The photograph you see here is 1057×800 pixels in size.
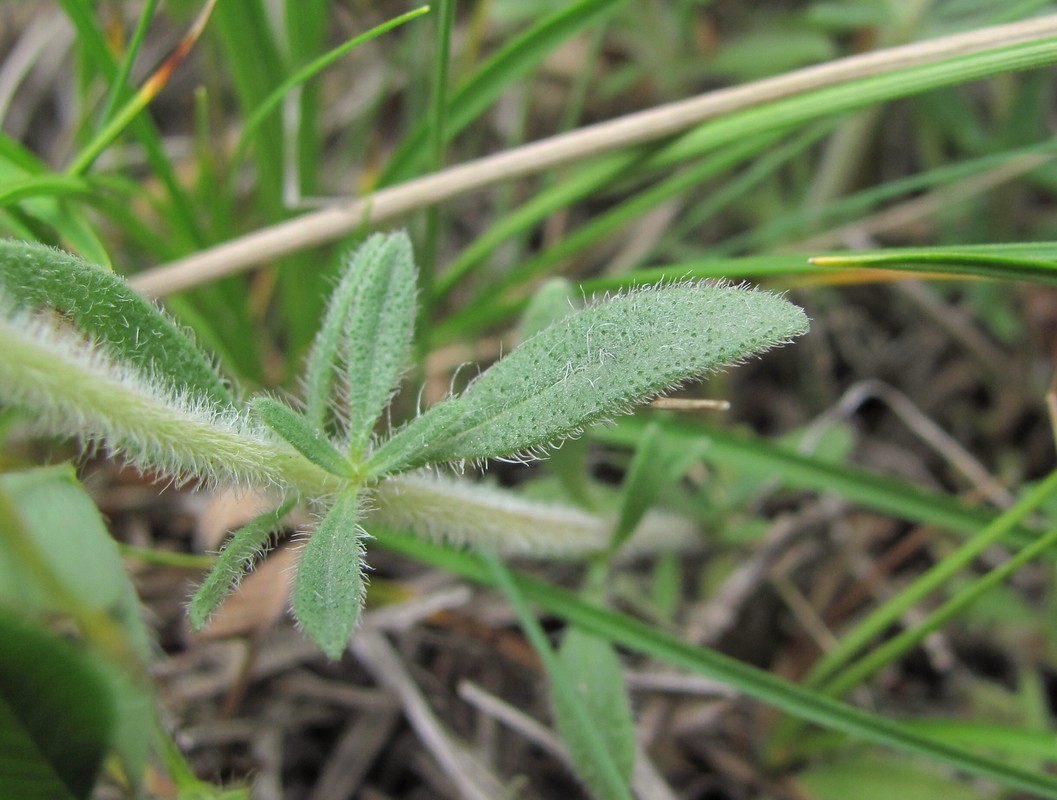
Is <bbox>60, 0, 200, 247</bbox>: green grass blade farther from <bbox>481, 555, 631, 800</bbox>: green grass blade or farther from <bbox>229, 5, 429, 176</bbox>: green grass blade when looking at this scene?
<bbox>481, 555, 631, 800</bbox>: green grass blade

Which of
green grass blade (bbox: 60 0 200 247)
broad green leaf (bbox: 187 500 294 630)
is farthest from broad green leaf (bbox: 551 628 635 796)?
green grass blade (bbox: 60 0 200 247)

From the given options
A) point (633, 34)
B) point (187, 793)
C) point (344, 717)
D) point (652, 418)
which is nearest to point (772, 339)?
point (652, 418)

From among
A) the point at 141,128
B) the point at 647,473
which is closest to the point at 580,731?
the point at 647,473

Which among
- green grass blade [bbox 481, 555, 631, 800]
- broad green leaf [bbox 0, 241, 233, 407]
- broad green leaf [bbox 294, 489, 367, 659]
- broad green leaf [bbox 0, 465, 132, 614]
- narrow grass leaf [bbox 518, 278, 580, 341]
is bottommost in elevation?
green grass blade [bbox 481, 555, 631, 800]

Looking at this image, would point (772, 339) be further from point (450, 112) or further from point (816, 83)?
point (450, 112)

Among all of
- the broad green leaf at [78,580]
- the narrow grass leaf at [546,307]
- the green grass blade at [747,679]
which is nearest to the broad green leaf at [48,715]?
the broad green leaf at [78,580]
